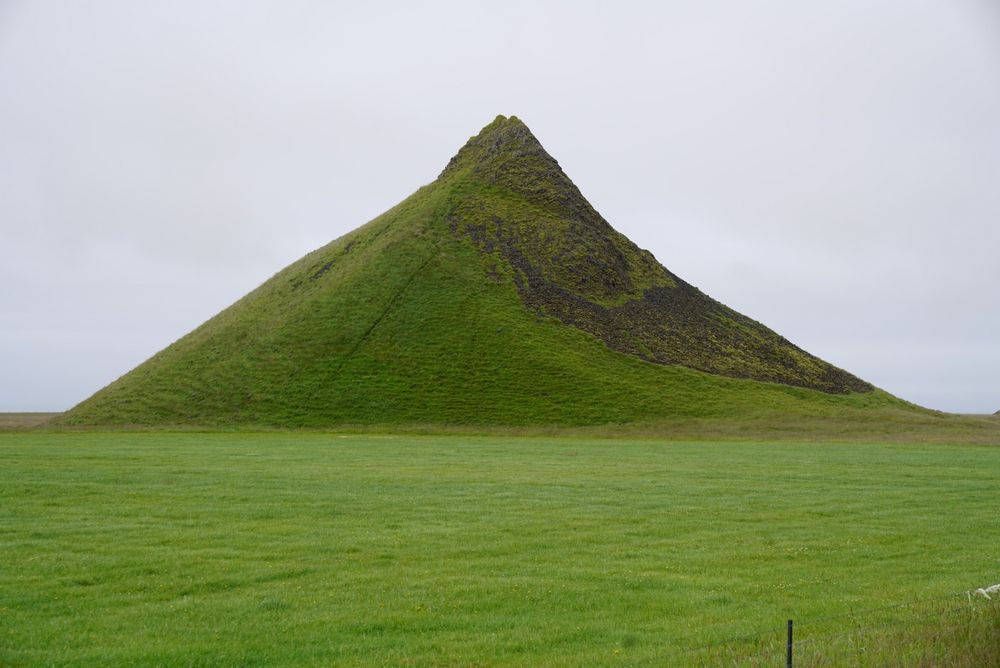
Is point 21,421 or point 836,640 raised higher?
point 21,421

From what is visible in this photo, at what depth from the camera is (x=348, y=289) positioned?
4432 inches

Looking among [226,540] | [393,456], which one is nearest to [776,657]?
[226,540]

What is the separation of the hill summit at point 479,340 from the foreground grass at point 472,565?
53.3 meters

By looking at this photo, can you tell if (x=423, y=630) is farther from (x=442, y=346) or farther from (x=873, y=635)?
(x=442, y=346)

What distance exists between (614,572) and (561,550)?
2.48m

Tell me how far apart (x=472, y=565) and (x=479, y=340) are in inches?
3328

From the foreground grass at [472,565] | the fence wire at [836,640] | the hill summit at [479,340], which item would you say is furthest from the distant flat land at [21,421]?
the fence wire at [836,640]

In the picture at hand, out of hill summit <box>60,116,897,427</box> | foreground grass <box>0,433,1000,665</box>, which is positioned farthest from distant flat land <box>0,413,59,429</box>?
foreground grass <box>0,433,1000,665</box>

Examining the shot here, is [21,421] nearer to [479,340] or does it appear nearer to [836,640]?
[479,340]

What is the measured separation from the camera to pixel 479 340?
102 metres

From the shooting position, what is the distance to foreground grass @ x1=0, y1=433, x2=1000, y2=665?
1232 cm

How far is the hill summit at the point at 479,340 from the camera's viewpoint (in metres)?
88.9

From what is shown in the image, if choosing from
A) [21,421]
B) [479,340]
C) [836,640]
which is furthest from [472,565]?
[21,421]

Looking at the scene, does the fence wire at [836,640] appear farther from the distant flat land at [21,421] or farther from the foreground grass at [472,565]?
the distant flat land at [21,421]
